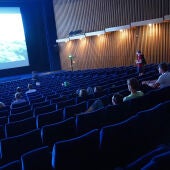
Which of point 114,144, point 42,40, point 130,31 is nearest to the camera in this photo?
point 114,144

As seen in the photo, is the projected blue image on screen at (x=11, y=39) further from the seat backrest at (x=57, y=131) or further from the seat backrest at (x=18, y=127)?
the seat backrest at (x=57, y=131)

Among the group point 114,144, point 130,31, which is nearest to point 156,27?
point 130,31

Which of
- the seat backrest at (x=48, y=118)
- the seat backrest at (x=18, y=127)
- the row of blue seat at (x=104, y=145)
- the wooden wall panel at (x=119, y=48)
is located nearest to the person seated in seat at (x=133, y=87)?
the row of blue seat at (x=104, y=145)

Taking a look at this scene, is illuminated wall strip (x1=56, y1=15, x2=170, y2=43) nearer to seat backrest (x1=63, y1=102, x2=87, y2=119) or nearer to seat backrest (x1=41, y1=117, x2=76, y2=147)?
seat backrest (x1=63, y1=102, x2=87, y2=119)

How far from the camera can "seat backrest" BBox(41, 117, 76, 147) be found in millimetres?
3093

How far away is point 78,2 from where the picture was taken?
62.0ft

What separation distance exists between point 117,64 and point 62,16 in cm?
762

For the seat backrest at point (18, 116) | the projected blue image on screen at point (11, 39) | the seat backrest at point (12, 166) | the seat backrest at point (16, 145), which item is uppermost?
the projected blue image on screen at point (11, 39)

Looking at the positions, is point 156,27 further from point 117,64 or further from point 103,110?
point 103,110

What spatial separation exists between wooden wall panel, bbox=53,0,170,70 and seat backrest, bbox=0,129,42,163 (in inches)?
468

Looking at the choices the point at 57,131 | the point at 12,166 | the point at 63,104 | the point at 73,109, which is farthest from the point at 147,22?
the point at 12,166

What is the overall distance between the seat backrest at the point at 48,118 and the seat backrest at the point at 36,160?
178 cm

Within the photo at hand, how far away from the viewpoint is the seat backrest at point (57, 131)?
309cm

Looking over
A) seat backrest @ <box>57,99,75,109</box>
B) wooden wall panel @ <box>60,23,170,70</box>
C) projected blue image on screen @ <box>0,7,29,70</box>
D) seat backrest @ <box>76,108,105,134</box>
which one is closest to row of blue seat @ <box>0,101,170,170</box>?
seat backrest @ <box>76,108,105,134</box>
